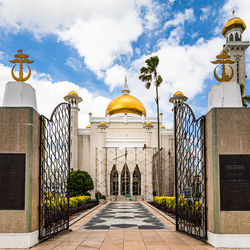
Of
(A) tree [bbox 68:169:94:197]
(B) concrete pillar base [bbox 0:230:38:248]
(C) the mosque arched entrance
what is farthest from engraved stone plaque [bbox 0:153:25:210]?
(C) the mosque arched entrance

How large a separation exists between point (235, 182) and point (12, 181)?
5396 mm

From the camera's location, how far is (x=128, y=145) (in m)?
36.5

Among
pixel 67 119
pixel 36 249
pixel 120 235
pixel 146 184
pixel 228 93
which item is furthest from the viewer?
pixel 146 184

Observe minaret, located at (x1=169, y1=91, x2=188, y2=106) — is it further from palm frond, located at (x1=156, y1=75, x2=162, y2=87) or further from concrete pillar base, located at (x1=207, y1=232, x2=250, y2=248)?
concrete pillar base, located at (x1=207, y1=232, x2=250, y2=248)

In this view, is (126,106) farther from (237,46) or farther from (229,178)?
(229,178)

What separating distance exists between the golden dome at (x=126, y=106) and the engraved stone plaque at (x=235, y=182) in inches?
1333

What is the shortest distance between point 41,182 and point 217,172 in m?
4.58

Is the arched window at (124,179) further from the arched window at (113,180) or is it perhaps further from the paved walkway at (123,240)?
the paved walkway at (123,240)

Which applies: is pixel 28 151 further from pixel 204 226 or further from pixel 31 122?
pixel 204 226

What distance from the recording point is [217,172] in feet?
24.1

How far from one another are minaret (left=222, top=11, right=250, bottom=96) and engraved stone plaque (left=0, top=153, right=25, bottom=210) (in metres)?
34.7

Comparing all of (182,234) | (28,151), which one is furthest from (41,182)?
(182,234)

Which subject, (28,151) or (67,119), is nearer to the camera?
(28,151)

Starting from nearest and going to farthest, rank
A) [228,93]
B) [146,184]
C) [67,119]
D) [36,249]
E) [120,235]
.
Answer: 1. [36,249]
2. [228,93]
3. [120,235]
4. [67,119]
5. [146,184]
